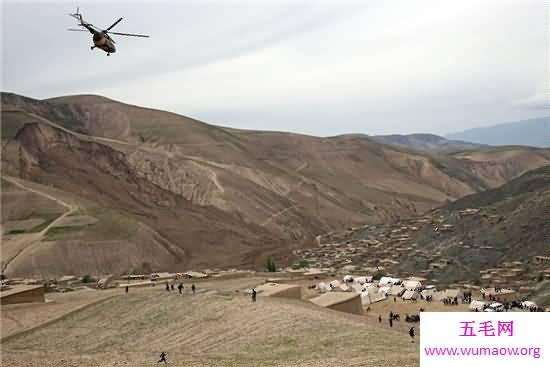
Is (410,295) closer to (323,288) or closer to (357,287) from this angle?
(357,287)

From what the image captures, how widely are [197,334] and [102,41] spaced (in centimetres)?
1305

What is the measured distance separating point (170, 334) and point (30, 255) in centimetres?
4339

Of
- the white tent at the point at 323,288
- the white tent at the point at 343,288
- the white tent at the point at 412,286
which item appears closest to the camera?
the white tent at the point at 412,286

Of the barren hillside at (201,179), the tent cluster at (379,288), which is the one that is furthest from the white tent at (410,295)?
the barren hillside at (201,179)

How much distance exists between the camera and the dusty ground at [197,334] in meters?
20.8

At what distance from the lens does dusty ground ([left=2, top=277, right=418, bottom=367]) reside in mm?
20750

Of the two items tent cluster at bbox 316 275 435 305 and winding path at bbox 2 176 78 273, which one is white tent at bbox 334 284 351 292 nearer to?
tent cluster at bbox 316 275 435 305

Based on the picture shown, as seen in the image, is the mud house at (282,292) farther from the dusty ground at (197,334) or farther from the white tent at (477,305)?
the white tent at (477,305)

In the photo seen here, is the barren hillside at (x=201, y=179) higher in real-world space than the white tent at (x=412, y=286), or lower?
higher

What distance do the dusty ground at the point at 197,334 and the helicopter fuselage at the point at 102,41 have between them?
10352 millimetres

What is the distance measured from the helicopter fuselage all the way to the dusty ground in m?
10.4

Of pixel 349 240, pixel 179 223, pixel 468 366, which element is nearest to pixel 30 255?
pixel 179 223

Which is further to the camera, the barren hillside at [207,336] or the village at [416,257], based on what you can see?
the village at [416,257]

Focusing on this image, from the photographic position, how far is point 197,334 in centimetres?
2722
